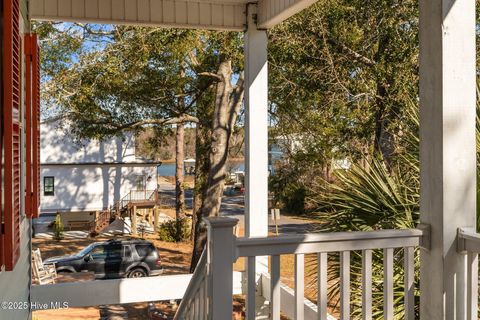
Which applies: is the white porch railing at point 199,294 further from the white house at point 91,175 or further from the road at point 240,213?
the white house at point 91,175

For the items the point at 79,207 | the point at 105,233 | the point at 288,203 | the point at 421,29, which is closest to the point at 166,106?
the point at 288,203

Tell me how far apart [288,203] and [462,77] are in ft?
25.5

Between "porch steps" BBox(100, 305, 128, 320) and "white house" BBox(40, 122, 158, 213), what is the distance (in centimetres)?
556

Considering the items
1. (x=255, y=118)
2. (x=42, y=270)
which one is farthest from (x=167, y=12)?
(x=42, y=270)

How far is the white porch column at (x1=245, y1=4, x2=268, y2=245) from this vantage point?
13.5 feet

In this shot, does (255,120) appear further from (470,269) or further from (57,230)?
(57,230)

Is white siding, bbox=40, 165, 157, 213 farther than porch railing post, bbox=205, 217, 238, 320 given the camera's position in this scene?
Yes

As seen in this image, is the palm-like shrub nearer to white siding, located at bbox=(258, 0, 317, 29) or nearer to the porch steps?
white siding, located at bbox=(258, 0, 317, 29)

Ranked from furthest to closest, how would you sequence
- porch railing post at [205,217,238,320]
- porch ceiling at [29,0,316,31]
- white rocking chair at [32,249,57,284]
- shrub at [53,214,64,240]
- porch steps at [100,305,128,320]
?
1. shrub at [53,214,64,240]
2. porch steps at [100,305,128,320]
3. white rocking chair at [32,249,57,284]
4. porch ceiling at [29,0,316,31]
5. porch railing post at [205,217,238,320]

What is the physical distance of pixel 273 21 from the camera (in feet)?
12.9

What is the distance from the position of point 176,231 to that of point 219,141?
457cm

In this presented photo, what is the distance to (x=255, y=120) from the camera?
4137mm

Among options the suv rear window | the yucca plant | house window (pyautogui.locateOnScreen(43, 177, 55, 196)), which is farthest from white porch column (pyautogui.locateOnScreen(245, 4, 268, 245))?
house window (pyautogui.locateOnScreen(43, 177, 55, 196))

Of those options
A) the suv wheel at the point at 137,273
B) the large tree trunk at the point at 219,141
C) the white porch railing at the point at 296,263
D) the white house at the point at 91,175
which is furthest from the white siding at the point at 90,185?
the white porch railing at the point at 296,263
